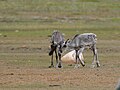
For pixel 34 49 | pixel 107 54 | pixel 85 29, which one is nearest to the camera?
pixel 107 54

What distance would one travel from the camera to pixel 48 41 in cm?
3538

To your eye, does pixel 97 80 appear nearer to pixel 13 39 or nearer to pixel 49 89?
pixel 49 89

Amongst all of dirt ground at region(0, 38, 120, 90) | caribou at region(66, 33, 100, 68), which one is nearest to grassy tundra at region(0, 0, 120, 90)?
dirt ground at region(0, 38, 120, 90)

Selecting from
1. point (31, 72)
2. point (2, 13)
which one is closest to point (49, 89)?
point (31, 72)

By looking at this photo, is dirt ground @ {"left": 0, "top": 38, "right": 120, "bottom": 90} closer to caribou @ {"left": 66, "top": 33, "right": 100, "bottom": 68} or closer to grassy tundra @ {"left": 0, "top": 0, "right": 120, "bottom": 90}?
grassy tundra @ {"left": 0, "top": 0, "right": 120, "bottom": 90}

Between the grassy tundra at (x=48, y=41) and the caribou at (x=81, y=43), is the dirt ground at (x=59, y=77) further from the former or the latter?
the caribou at (x=81, y=43)

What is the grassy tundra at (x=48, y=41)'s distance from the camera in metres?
18.9

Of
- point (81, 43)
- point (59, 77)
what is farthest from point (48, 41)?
point (59, 77)

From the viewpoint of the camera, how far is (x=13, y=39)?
3688 cm

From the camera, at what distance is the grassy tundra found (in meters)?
18.9

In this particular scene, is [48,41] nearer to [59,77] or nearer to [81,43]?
[81,43]

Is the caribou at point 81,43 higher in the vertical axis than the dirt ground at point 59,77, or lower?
higher

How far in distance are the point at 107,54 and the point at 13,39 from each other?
30.6ft

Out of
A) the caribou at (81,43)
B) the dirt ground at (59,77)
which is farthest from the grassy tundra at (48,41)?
the caribou at (81,43)
